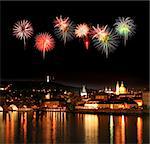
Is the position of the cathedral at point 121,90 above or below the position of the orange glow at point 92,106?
above

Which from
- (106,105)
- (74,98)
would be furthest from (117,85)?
(106,105)

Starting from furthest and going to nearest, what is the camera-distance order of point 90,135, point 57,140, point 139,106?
point 139,106
point 90,135
point 57,140

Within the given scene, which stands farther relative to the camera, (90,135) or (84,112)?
(84,112)

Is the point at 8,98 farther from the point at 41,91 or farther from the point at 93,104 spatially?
the point at 93,104

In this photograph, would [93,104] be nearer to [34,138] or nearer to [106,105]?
[106,105]

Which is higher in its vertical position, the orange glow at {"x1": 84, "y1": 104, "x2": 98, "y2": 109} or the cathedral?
the cathedral

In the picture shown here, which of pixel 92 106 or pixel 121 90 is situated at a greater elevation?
pixel 121 90

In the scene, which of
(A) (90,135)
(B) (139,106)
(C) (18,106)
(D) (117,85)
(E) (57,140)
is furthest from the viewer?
(D) (117,85)

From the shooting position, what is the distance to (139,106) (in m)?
56.8

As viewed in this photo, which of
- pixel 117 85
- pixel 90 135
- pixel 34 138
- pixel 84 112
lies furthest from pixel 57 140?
pixel 117 85

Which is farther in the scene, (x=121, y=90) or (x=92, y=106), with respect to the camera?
(x=121, y=90)

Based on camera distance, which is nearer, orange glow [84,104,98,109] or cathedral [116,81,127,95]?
orange glow [84,104,98,109]

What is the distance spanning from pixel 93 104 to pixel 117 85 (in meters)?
13.0

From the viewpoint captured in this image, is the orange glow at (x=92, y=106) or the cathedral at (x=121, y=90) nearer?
the orange glow at (x=92, y=106)
